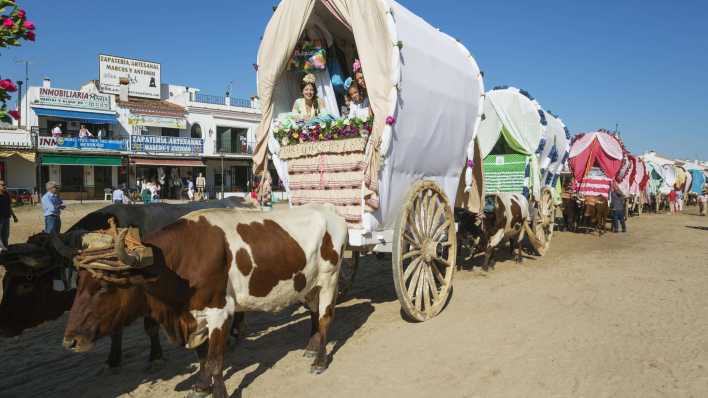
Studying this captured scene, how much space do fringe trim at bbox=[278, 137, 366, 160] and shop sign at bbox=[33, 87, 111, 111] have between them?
27.0 metres

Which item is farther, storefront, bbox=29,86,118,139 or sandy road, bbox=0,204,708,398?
storefront, bbox=29,86,118,139

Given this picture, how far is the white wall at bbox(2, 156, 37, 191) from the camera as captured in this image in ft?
84.0

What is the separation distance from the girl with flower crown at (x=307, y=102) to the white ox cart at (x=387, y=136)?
11.8 inches

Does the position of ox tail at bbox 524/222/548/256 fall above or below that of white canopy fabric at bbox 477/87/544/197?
below

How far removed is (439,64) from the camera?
5.77 metres

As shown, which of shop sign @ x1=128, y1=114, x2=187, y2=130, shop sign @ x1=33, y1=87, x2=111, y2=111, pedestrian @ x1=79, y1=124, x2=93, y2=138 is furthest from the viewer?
shop sign @ x1=128, y1=114, x2=187, y2=130

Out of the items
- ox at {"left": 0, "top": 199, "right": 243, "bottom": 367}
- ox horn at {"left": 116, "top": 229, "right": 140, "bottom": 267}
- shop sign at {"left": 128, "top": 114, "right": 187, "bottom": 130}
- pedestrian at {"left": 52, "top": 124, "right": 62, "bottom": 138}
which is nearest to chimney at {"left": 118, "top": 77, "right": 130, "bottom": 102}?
shop sign at {"left": 128, "top": 114, "right": 187, "bottom": 130}

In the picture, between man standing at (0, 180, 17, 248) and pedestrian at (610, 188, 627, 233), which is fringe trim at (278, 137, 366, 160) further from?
pedestrian at (610, 188, 627, 233)

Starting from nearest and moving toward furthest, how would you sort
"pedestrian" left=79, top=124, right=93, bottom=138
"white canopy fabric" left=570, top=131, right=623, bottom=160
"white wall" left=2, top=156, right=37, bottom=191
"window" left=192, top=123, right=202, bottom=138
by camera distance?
"white canopy fabric" left=570, top=131, right=623, bottom=160 → "white wall" left=2, top=156, right=37, bottom=191 → "pedestrian" left=79, top=124, right=93, bottom=138 → "window" left=192, top=123, right=202, bottom=138

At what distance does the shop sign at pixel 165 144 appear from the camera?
28734mm

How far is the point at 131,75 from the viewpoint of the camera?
104ft

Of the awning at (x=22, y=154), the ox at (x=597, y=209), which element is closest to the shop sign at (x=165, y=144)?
the awning at (x=22, y=154)

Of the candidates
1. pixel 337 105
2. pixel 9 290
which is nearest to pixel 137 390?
pixel 9 290

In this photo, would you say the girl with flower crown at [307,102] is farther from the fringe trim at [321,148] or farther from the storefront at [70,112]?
the storefront at [70,112]
